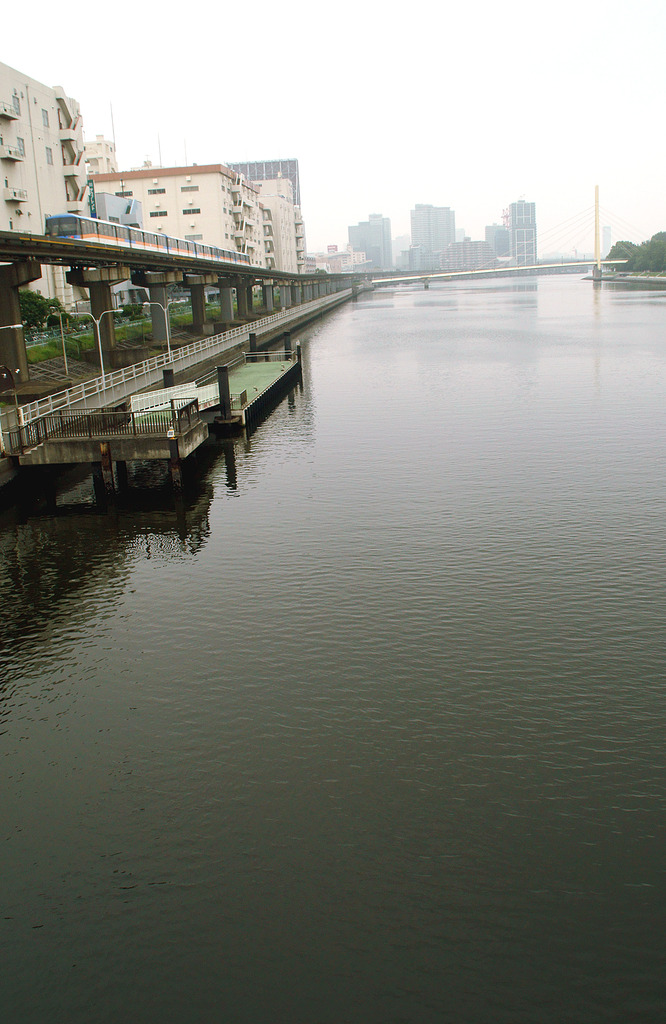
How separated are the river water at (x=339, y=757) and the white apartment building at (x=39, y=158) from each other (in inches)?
2061

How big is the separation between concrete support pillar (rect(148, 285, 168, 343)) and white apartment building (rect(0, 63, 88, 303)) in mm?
16604

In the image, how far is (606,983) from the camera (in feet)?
30.9

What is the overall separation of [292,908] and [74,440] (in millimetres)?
22288

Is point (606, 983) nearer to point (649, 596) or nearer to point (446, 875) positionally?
point (446, 875)

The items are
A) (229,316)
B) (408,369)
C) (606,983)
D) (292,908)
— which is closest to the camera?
(606,983)

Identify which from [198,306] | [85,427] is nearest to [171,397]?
[85,427]

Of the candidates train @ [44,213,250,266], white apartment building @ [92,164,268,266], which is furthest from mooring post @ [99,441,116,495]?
white apartment building @ [92,164,268,266]

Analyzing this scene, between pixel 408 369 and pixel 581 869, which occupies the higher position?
pixel 408 369

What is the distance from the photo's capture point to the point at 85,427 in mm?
30406

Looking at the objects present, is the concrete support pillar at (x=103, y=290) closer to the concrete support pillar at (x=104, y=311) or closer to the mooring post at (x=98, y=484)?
the concrete support pillar at (x=104, y=311)

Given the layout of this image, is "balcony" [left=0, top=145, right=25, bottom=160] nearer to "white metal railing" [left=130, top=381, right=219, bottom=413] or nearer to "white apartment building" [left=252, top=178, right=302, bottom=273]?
"white metal railing" [left=130, top=381, right=219, bottom=413]

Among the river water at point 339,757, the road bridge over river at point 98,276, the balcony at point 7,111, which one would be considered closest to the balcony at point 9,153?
the balcony at point 7,111

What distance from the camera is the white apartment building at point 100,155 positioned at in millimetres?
160125

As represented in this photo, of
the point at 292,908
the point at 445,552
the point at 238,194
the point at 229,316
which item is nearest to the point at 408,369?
the point at 229,316
